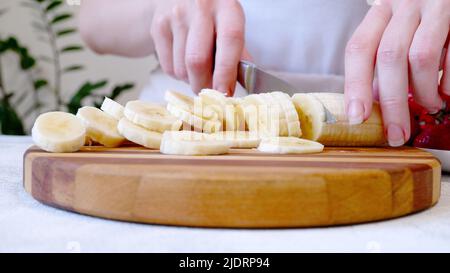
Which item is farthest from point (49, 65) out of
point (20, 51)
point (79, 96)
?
point (79, 96)

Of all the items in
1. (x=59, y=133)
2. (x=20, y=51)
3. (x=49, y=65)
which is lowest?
(x=49, y=65)

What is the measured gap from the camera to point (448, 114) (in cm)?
127

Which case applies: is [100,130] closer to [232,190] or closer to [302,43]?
[232,190]

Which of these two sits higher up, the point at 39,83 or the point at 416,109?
the point at 416,109

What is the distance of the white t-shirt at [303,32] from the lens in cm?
196

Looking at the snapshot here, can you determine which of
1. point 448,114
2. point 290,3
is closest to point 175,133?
point 448,114

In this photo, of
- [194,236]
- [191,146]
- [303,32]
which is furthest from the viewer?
[303,32]

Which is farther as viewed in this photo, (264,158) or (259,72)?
(259,72)

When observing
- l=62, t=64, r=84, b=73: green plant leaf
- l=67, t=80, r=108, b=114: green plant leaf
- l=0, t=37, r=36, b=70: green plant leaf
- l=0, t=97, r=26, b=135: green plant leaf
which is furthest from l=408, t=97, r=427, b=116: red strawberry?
l=0, t=37, r=36, b=70: green plant leaf

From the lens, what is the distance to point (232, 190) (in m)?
0.78

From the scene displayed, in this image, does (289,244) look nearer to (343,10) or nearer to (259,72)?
(259,72)

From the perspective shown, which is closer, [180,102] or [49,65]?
[180,102]

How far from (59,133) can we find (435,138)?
77 centimetres
